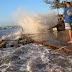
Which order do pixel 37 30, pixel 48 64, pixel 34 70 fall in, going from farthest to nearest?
pixel 37 30 → pixel 48 64 → pixel 34 70

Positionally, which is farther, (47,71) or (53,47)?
(53,47)

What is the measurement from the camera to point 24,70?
430cm

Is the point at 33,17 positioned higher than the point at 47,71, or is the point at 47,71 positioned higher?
the point at 33,17

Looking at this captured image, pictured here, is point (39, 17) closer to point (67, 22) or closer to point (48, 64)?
point (67, 22)

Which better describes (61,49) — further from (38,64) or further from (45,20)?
(45,20)

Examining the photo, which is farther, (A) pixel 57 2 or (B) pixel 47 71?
(A) pixel 57 2

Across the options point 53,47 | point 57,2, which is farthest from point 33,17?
point 53,47

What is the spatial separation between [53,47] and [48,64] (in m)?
2.36

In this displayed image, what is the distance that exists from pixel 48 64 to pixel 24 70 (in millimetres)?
977

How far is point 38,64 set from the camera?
15.8ft

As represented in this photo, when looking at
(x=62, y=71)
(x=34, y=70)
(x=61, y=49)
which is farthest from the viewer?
(x=61, y=49)

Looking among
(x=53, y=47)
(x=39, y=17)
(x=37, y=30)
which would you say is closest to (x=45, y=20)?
(x=39, y=17)

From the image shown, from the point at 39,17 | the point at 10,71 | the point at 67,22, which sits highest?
the point at 39,17

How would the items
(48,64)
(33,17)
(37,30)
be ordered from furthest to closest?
(33,17)
(37,30)
(48,64)
